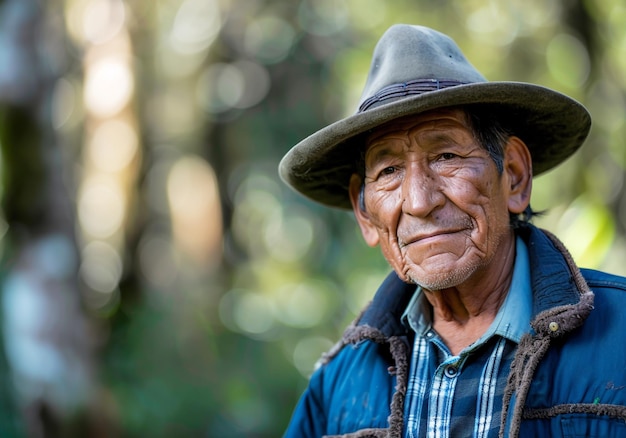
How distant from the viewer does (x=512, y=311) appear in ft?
7.91

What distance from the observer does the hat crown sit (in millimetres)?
2506

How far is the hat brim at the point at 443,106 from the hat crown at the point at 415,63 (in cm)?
13

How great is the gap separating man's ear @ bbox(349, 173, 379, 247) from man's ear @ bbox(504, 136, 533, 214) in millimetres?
515

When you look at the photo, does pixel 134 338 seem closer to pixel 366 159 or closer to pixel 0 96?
pixel 0 96

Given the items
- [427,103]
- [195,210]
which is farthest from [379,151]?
[195,210]

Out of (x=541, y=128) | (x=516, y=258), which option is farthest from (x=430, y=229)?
(x=541, y=128)

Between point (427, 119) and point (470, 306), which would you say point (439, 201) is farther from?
point (470, 306)

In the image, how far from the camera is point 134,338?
352 inches

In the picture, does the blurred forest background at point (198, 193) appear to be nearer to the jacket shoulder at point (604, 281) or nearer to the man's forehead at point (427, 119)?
the jacket shoulder at point (604, 281)

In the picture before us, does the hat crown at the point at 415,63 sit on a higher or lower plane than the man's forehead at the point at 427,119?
higher

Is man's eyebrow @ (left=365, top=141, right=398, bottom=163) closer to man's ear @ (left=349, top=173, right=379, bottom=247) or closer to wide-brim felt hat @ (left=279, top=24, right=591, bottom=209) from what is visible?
wide-brim felt hat @ (left=279, top=24, right=591, bottom=209)

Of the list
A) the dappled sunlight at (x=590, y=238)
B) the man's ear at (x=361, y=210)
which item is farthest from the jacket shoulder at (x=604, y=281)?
the dappled sunlight at (x=590, y=238)

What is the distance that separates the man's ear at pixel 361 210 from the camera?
278 centimetres

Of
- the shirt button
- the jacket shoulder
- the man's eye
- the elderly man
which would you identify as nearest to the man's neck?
the elderly man
